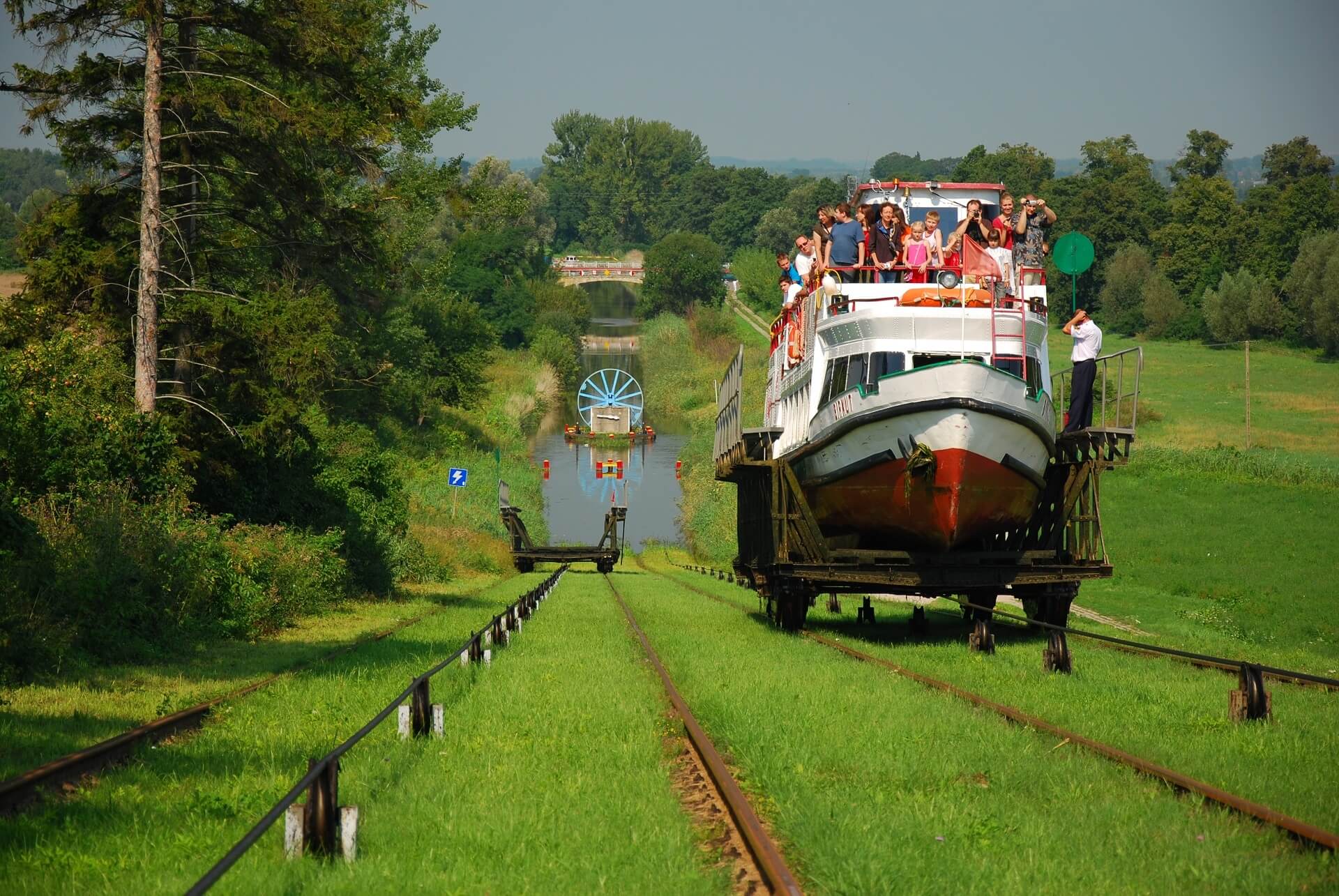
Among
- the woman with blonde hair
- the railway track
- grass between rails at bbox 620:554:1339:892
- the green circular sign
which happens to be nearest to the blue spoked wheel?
the woman with blonde hair

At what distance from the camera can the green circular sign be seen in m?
18.9

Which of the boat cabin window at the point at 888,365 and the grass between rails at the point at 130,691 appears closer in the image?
the grass between rails at the point at 130,691

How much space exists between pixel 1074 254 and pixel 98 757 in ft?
47.8

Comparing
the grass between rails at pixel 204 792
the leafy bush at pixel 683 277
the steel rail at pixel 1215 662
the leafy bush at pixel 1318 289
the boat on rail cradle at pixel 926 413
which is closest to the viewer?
the grass between rails at pixel 204 792

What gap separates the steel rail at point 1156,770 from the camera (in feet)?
24.3

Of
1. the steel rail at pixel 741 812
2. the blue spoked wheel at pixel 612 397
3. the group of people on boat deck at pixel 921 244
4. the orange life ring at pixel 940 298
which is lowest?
the steel rail at pixel 741 812

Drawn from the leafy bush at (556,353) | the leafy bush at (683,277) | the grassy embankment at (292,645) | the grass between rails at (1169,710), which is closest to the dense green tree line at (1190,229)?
the leafy bush at (683,277)

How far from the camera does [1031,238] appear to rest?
69.4 feet

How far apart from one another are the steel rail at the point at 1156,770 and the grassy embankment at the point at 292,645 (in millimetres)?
7658

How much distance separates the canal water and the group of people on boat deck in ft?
162

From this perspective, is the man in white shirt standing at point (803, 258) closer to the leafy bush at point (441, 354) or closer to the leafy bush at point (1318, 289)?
the leafy bush at point (441, 354)

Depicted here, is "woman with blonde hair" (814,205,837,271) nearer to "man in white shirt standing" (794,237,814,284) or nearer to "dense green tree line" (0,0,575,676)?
"man in white shirt standing" (794,237,814,284)

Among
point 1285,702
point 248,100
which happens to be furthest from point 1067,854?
point 248,100

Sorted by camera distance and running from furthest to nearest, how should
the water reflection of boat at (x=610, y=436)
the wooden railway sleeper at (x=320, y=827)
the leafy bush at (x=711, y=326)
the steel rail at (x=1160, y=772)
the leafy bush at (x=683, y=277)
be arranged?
1. the leafy bush at (x=683, y=277)
2. the leafy bush at (x=711, y=326)
3. the water reflection of boat at (x=610, y=436)
4. the steel rail at (x=1160, y=772)
5. the wooden railway sleeper at (x=320, y=827)
